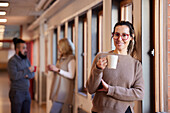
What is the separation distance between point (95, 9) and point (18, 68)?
145 cm

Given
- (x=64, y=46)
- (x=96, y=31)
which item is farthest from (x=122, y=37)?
(x=64, y=46)

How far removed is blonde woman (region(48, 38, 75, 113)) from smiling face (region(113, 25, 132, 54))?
7.77ft

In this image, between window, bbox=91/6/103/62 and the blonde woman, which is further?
the blonde woman

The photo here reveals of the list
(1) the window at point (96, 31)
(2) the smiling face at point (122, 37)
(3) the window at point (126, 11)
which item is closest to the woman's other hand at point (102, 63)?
(2) the smiling face at point (122, 37)

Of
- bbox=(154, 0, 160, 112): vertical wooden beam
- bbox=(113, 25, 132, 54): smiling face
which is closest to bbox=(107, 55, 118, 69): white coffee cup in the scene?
bbox=(113, 25, 132, 54): smiling face

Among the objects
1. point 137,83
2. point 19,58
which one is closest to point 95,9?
point 19,58

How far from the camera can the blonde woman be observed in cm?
447

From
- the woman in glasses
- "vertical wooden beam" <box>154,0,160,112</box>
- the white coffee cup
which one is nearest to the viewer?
the white coffee cup

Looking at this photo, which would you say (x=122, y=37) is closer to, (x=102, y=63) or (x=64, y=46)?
(x=102, y=63)

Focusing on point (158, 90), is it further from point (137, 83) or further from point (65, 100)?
point (65, 100)

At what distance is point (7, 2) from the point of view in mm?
4867

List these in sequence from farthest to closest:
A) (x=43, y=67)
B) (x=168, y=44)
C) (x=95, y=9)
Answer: (x=43, y=67) < (x=95, y=9) < (x=168, y=44)

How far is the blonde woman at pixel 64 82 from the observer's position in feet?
14.7

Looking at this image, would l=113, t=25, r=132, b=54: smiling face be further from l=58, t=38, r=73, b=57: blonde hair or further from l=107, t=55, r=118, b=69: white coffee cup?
l=58, t=38, r=73, b=57: blonde hair
